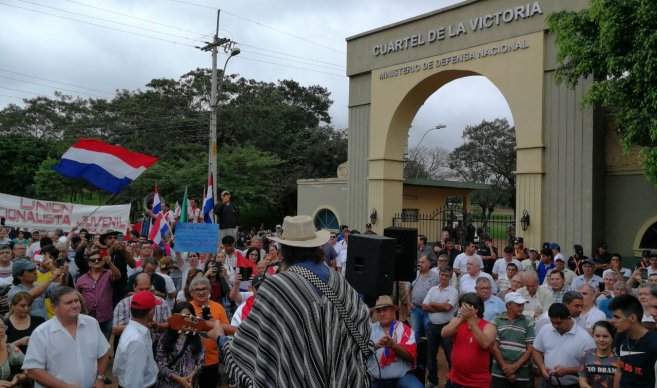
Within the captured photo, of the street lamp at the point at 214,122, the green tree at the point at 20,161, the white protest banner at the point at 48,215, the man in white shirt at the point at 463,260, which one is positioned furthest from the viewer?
the green tree at the point at 20,161

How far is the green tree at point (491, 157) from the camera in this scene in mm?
43562

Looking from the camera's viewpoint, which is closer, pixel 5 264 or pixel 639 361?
pixel 639 361

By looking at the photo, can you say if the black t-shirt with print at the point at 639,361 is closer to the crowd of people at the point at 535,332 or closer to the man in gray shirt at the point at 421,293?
the crowd of people at the point at 535,332

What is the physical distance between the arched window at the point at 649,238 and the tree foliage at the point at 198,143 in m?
19.4

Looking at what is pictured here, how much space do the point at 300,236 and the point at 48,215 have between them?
44.3 ft

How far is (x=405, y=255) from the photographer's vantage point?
5.42 m

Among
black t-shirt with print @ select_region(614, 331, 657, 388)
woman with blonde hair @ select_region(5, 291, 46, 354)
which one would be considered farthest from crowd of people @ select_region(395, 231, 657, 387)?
woman with blonde hair @ select_region(5, 291, 46, 354)

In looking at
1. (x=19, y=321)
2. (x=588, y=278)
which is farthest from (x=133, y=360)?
(x=588, y=278)

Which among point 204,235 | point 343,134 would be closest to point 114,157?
point 204,235

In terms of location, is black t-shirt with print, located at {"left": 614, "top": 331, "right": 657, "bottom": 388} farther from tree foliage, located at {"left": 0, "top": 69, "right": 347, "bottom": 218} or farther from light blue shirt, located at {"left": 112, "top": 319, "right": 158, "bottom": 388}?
tree foliage, located at {"left": 0, "top": 69, "right": 347, "bottom": 218}

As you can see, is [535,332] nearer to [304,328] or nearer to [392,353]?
[392,353]

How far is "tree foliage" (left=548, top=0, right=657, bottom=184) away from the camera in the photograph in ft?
36.1

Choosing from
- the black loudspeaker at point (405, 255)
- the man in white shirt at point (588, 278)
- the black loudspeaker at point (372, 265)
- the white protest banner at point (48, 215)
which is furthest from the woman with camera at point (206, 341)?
the white protest banner at point (48, 215)

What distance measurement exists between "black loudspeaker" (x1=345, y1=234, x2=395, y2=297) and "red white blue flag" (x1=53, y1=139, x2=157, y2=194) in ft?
25.3
